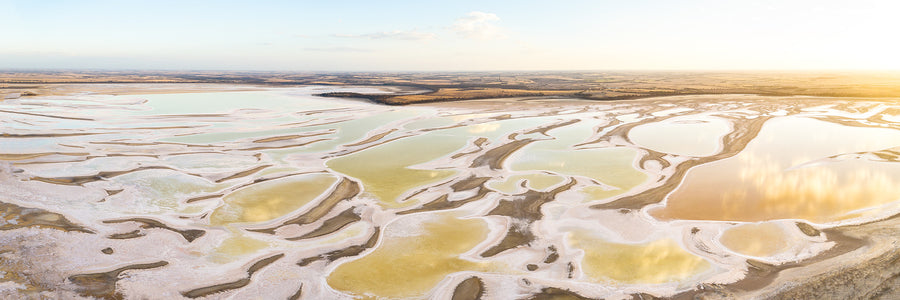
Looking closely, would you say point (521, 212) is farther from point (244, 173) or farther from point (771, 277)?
point (244, 173)

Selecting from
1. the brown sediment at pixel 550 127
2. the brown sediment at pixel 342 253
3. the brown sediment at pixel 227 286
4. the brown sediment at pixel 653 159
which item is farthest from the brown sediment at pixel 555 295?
the brown sediment at pixel 550 127

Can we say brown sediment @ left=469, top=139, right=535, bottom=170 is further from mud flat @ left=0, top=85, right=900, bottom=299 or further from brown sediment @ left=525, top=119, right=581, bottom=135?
brown sediment @ left=525, top=119, right=581, bottom=135

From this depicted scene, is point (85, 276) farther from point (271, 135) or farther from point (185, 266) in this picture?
point (271, 135)

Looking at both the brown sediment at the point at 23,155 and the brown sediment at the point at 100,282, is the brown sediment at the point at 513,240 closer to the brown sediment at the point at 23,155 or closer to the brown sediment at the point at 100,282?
the brown sediment at the point at 100,282

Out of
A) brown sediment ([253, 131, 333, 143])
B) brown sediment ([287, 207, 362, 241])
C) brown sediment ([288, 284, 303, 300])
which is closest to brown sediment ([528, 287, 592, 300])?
brown sediment ([288, 284, 303, 300])

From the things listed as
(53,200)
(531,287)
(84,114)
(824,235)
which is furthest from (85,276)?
(84,114)

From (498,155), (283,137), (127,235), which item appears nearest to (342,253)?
(127,235)

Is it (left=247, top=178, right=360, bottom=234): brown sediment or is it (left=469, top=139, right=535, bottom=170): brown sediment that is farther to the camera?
(left=469, top=139, right=535, bottom=170): brown sediment
